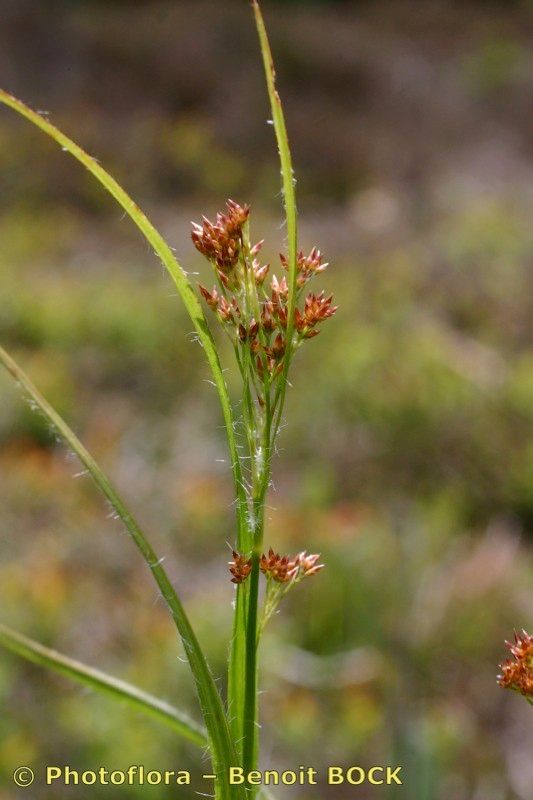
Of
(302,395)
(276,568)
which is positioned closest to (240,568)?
(276,568)

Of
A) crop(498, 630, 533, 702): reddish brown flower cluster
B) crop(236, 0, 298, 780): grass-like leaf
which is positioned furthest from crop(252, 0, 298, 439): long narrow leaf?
crop(498, 630, 533, 702): reddish brown flower cluster

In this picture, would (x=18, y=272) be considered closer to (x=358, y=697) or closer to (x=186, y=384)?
(x=186, y=384)

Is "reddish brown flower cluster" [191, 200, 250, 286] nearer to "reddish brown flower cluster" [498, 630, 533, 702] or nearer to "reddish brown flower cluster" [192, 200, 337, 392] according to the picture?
"reddish brown flower cluster" [192, 200, 337, 392]

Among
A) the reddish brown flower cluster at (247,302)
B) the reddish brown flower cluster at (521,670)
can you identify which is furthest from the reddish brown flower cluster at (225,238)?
the reddish brown flower cluster at (521,670)

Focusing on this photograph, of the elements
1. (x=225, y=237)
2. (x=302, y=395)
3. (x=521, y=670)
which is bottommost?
(x=521, y=670)

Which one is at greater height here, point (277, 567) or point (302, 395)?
point (302, 395)

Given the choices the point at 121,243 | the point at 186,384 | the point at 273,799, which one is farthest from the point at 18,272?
the point at 273,799

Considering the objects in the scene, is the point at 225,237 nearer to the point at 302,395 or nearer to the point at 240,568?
the point at 240,568
